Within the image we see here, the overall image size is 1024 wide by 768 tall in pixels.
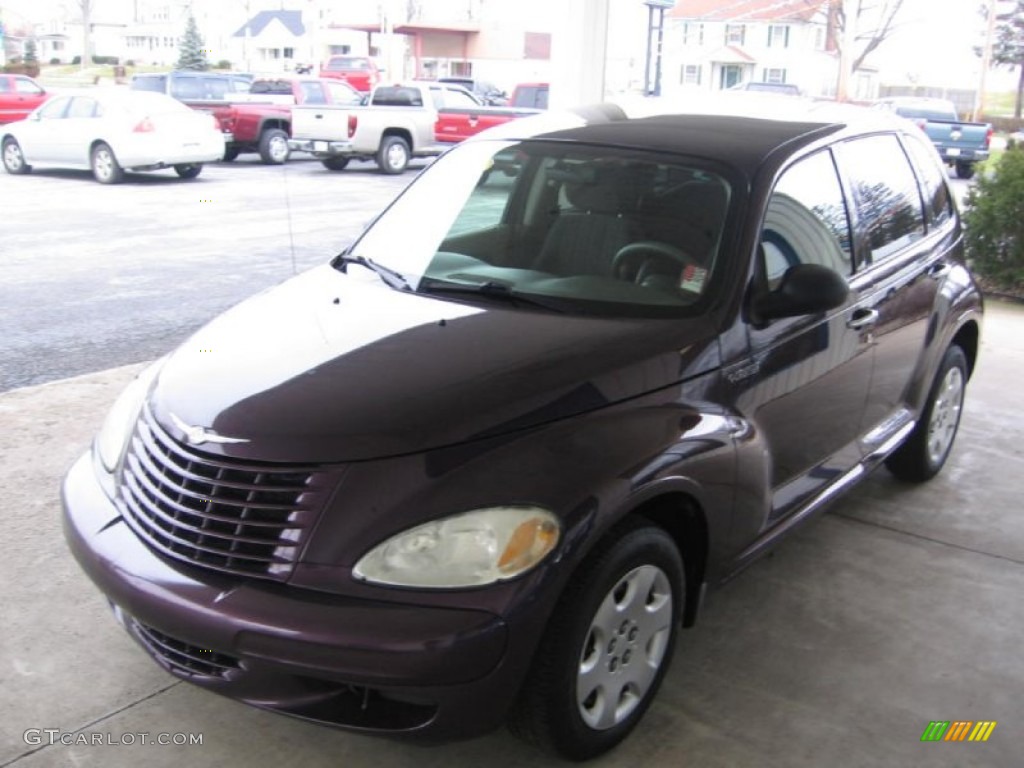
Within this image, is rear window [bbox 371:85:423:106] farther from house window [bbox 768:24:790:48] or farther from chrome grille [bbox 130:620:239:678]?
house window [bbox 768:24:790:48]

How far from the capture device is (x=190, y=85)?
22.1m

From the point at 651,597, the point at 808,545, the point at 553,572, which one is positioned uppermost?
the point at 553,572

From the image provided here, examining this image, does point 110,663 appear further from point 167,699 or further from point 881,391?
point 881,391

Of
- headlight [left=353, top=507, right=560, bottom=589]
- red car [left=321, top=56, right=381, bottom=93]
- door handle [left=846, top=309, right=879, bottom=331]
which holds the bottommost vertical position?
headlight [left=353, top=507, right=560, bottom=589]

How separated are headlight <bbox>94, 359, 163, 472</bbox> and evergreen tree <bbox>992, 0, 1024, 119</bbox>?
55982 millimetres

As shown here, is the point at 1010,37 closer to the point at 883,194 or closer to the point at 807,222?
the point at 883,194

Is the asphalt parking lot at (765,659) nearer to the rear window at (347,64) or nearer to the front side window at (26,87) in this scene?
the front side window at (26,87)

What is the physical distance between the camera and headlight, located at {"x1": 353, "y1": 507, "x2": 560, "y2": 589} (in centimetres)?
247

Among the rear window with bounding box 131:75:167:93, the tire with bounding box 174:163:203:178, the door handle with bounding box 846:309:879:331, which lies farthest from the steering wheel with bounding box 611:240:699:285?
the rear window with bounding box 131:75:167:93

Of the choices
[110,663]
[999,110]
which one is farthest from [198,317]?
[999,110]

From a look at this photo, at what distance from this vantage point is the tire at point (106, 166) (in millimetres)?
17203

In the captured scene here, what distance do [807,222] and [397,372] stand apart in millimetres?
1722

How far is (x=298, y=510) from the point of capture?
8.32 feet

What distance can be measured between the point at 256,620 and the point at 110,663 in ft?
3.79
